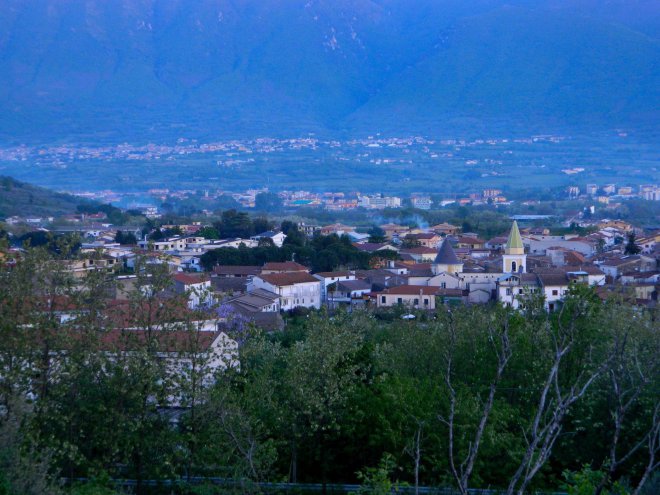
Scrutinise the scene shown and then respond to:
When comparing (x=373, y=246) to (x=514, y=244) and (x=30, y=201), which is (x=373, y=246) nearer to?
(x=514, y=244)

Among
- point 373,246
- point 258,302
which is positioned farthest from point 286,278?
point 373,246

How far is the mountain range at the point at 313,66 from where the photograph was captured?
14538 cm

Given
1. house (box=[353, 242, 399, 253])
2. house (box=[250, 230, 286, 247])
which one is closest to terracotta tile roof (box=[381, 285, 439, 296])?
house (box=[353, 242, 399, 253])

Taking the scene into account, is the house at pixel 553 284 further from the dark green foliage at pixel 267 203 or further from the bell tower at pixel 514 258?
the dark green foliage at pixel 267 203

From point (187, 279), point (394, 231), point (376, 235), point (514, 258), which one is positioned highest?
point (394, 231)

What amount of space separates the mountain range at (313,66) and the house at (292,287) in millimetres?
109019

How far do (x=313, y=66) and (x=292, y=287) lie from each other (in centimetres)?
13694

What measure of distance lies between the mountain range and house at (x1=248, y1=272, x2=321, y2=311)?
10902cm

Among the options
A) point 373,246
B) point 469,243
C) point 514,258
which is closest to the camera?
point 514,258

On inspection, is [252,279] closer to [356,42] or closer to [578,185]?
[578,185]

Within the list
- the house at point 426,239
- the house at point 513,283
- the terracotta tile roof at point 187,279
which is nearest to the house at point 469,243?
the house at point 426,239

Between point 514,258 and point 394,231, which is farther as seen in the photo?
point 394,231

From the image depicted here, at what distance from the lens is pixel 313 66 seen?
166000mm

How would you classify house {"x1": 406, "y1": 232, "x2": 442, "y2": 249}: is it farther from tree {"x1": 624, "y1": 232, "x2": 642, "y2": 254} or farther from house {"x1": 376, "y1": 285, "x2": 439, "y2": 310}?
house {"x1": 376, "y1": 285, "x2": 439, "y2": 310}
